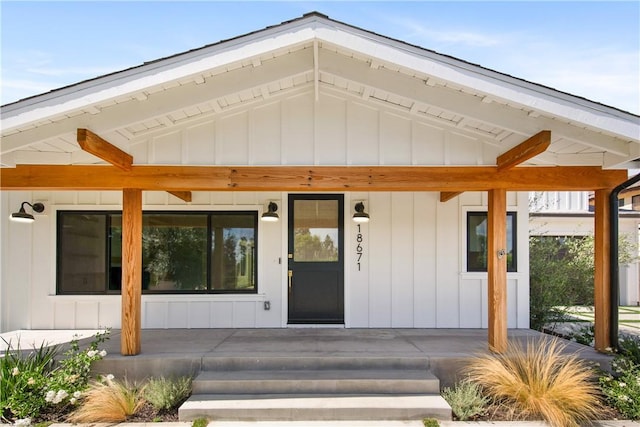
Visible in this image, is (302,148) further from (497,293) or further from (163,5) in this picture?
(163,5)

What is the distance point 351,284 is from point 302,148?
8.46ft

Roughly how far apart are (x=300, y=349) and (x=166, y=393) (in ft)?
5.22

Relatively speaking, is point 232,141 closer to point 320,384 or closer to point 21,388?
point 320,384

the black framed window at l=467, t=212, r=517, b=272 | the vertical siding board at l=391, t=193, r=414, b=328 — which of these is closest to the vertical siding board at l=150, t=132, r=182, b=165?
the vertical siding board at l=391, t=193, r=414, b=328

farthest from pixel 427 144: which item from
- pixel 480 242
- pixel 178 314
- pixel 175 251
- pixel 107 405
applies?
pixel 178 314

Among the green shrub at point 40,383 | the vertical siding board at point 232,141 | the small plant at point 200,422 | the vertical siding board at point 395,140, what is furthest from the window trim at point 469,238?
the green shrub at point 40,383

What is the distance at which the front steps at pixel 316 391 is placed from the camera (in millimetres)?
3842

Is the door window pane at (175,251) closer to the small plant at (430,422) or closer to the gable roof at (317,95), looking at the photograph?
the gable roof at (317,95)

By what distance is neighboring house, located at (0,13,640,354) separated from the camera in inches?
147

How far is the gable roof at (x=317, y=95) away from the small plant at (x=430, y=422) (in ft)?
10.1

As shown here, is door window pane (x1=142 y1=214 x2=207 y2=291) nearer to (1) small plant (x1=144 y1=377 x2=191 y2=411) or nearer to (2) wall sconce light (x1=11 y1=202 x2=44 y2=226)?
(2) wall sconce light (x1=11 y1=202 x2=44 y2=226)

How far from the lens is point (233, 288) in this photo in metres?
6.38

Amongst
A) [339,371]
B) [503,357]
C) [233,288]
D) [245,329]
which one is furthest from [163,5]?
[503,357]

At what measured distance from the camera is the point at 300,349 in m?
4.90
